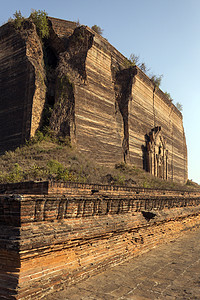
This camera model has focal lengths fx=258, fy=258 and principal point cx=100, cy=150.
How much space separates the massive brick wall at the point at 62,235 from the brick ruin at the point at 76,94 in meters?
8.63

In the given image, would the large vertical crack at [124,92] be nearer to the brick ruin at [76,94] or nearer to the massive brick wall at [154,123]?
the brick ruin at [76,94]

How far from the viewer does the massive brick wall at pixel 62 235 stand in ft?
9.43

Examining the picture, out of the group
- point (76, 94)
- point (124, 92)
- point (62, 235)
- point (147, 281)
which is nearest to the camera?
point (62, 235)

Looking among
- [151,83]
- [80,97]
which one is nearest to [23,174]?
[80,97]

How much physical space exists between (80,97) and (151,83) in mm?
9816

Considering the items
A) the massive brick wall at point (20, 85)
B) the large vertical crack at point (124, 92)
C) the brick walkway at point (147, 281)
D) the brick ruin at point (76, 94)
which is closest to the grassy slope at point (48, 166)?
the brick ruin at point (76, 94)

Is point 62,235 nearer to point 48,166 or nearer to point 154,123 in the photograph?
point 48,166

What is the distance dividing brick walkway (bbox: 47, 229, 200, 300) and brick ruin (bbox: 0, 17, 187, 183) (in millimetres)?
9264

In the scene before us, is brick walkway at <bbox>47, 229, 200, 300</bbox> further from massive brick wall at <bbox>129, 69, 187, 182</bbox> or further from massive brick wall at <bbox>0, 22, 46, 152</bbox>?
massive brick wall at <bbox>129, 69, 187, 182</bbox>

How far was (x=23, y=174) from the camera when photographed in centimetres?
830

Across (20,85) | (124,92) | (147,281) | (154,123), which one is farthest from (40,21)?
(147,281)

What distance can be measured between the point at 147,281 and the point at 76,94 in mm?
11768

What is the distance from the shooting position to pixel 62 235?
3338mm

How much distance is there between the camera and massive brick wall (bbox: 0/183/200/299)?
2875 mm
